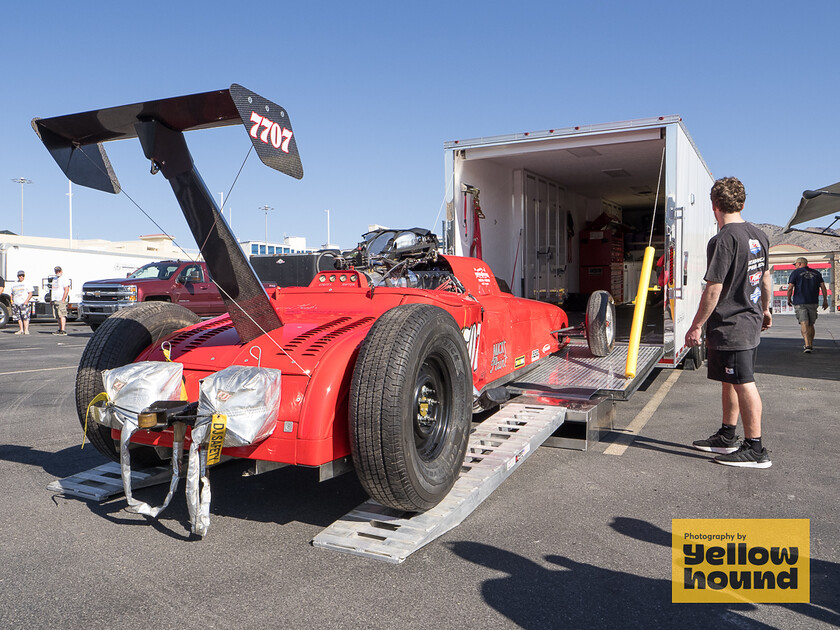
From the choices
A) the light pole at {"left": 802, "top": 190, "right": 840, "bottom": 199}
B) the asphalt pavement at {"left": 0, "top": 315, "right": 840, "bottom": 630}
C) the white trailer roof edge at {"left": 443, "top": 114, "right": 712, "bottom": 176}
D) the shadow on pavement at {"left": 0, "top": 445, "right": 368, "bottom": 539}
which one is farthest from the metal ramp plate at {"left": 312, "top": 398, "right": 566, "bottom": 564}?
the light pole at {"left": 802, "top": 190, "right": 840, "bottom": 199}

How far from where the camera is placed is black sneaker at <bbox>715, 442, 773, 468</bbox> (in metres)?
4.32

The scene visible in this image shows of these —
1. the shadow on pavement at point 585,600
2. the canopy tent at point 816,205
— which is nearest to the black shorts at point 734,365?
the shadow on pavement at point 585,600

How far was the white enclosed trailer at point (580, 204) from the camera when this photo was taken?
6398 mm

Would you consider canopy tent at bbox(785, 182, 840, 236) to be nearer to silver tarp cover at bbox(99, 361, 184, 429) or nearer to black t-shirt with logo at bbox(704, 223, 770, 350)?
black t-shirt with logo at bbox(704, 223, 770, 350)

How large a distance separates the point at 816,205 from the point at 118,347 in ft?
38.7

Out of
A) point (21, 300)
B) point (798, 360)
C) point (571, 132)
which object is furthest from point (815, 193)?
point (21, 300)

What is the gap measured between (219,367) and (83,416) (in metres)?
0.93

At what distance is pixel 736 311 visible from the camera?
14.4ft

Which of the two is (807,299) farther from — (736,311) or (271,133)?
(271,133)

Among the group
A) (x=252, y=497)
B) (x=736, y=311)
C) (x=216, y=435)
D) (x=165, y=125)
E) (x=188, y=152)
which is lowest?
(x=252, y=497)

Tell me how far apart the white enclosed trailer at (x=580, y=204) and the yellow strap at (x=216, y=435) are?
157 inches

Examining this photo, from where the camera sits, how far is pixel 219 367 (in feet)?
11.0

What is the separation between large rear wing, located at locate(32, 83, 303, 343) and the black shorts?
2988mm

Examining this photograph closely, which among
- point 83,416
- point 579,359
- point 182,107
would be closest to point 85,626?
point 83,416
